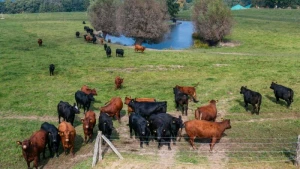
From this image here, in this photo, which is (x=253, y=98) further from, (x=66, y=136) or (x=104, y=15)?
(x=104, y=15)

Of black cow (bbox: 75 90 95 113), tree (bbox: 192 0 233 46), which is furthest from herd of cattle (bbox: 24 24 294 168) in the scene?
tree (bbox: 192 0 233 46)

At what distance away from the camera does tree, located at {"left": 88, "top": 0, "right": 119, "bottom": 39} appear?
53281 millimetres

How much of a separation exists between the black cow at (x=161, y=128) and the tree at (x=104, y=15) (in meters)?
42.0

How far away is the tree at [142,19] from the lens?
46.2 meters

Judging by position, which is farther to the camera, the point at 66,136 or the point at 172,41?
the point at 172,41

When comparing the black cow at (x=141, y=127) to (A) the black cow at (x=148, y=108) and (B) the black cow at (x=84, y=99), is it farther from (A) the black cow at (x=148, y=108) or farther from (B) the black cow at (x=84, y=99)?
(B) the black cow at (x=84, y=99)

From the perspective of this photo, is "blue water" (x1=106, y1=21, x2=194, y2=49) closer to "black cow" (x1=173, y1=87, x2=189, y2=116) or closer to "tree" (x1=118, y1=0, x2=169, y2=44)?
"tree" (x1=118, y1=0, x2=169, y2=44)

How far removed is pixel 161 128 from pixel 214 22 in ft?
127

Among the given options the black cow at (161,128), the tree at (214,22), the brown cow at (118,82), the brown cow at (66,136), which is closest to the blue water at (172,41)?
the tree at (214,22)

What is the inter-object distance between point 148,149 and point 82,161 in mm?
2588

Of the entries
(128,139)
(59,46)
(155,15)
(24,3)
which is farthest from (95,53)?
(24,3)

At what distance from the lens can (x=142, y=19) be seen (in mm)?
46188

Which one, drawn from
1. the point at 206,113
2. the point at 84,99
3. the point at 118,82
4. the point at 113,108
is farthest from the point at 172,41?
the point at 206,113

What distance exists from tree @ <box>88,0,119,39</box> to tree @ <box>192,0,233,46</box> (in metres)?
14.4
